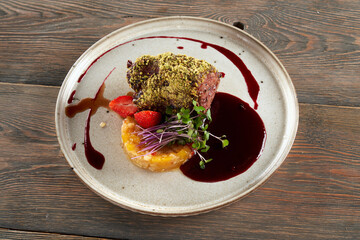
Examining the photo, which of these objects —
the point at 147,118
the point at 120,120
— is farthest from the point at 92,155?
the point at 147,118

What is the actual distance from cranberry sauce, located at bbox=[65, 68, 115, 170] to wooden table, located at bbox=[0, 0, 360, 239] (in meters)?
0.25

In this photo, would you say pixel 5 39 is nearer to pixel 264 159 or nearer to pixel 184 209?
pixel 184 209

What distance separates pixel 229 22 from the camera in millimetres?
2734

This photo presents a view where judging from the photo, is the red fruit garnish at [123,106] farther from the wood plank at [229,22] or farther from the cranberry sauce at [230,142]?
the wood plank at [229,22]

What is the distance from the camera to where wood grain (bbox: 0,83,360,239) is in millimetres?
2092

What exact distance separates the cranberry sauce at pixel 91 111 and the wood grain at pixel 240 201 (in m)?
0.25

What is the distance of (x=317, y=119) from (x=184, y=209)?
1.24 metres

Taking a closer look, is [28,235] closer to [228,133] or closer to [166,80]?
[166,80]

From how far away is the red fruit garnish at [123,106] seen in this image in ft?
7.30

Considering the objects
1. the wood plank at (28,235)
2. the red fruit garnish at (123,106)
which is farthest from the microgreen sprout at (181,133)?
the wood plank at (28,235)

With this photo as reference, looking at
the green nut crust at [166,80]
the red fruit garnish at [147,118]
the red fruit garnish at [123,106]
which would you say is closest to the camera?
the green nut crust at [166,80]

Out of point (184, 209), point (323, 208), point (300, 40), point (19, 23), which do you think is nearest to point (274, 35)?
point (300, 40)

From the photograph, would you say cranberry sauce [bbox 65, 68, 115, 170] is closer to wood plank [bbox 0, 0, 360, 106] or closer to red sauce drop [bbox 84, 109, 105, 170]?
red sauce drop [bbox 84, 109, 105, 170]

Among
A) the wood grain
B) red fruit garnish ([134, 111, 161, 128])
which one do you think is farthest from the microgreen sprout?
the wood grain
